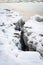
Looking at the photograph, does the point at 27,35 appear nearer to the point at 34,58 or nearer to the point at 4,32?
the point at 4,32

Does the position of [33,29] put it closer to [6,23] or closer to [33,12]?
[6,23]

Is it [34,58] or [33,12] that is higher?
[34,58]

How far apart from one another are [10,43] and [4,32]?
1.10 ft

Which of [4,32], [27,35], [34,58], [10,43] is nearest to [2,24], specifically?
[4,32]

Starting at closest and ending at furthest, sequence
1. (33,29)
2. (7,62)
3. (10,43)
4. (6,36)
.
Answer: (7,62)
(10,43)
(6,36)
(33,29)

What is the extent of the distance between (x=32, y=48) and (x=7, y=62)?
507 mm

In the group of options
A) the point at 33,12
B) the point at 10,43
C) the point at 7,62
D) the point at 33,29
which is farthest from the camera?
the point at 33,12

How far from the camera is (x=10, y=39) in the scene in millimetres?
1985

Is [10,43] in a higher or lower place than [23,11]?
higher

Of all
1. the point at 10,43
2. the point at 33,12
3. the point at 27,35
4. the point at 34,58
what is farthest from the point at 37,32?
the point at 33,12

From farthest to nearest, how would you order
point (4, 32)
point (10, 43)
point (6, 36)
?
point (4, 32) → point (6, 36) → point (10, 43)

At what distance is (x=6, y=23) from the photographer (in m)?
2.51

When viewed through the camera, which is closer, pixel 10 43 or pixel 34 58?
pixel 34 58

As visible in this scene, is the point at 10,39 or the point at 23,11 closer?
the point at 10,39
